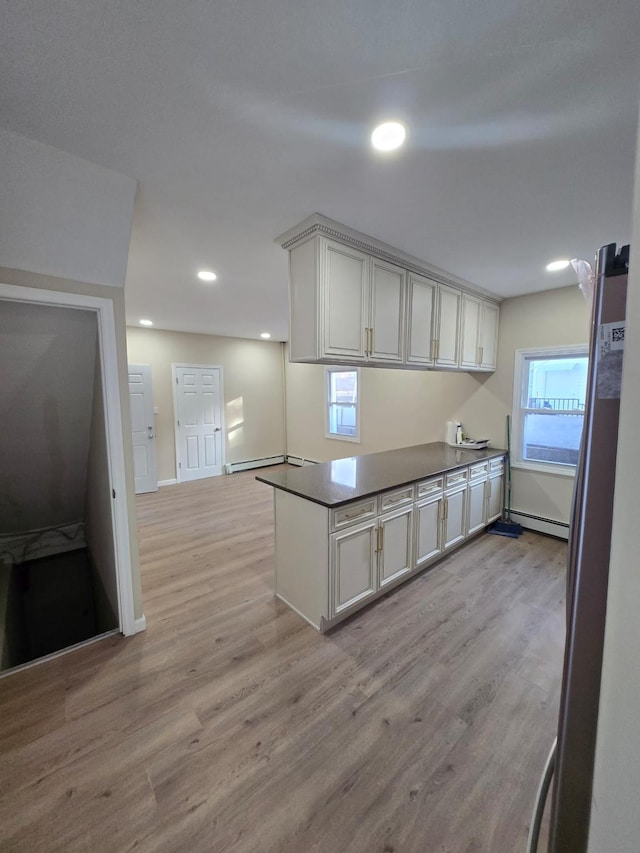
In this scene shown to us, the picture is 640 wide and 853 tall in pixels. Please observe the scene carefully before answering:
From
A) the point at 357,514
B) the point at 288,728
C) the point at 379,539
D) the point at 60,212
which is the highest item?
the point at 60,212

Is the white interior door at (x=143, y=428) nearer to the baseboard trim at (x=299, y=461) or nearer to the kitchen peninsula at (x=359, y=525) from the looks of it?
the baseboard trim at (x=299, y=461)

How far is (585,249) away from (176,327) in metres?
5.19

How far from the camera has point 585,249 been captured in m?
2.46

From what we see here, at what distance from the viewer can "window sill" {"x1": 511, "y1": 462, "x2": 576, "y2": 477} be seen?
3.43 meters

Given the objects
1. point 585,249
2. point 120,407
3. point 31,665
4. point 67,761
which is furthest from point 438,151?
point 31,665

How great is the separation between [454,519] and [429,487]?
2.09ft

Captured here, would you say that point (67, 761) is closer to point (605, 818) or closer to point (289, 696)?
point (289, 696)

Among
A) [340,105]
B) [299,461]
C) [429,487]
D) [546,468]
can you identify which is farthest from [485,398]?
[299,461]

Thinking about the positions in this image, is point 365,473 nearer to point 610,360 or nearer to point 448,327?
point 448,327

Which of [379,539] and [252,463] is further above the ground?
[379,539]

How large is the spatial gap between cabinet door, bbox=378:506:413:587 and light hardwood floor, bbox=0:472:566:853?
20cm

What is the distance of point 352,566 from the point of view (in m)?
2.23

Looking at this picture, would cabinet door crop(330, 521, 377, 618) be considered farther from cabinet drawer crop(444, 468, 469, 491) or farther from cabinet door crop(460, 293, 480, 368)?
cabinet door crop(460, 293, 480, 368)

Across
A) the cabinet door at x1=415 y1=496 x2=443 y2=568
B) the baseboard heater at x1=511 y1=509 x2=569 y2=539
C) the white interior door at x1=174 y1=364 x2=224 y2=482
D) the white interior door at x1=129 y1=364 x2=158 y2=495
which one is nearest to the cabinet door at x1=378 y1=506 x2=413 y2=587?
the cabinet door at x1=415 y1=496 x2=443 y2=568
